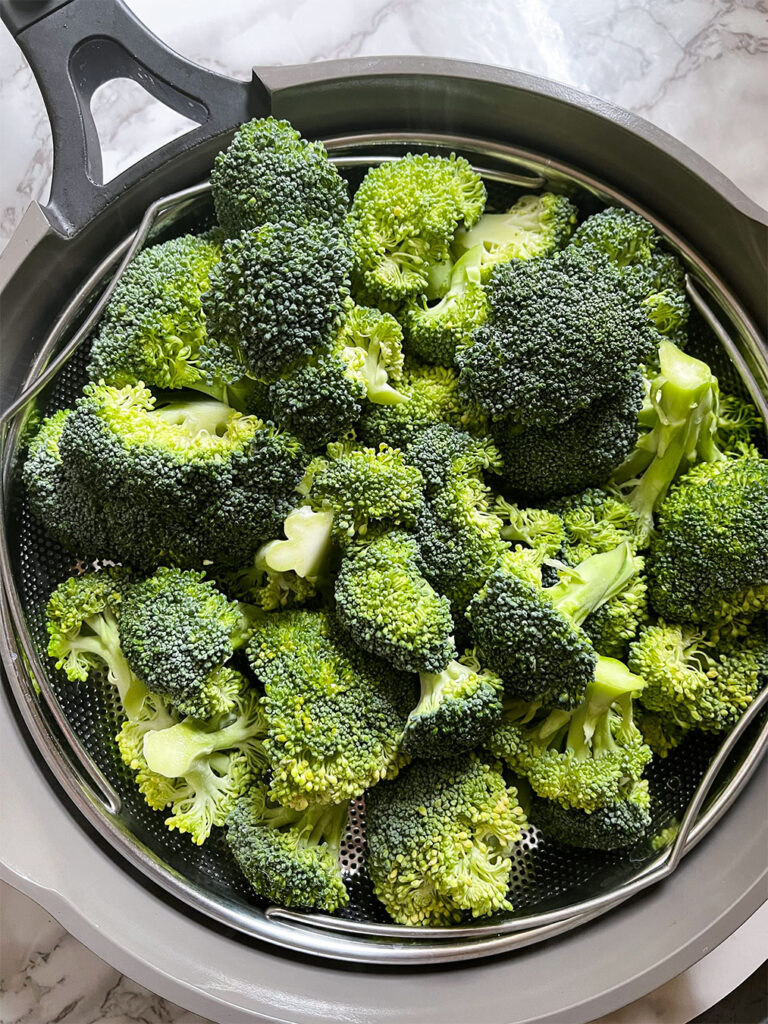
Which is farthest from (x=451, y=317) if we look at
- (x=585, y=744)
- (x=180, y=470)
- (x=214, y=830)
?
(x=214, y=830)

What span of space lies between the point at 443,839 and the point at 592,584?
483 mm

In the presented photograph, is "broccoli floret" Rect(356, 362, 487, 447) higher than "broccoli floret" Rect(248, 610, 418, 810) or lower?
higher

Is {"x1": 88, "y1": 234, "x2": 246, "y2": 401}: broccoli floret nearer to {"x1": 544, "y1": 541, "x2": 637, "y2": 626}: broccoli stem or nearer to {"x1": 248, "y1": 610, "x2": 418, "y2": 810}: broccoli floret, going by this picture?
{"x1": 248, "y1": 610, "x2": 418, "y2": 810}: broccoli floret

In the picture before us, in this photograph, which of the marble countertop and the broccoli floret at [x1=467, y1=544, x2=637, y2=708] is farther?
the marble countertop

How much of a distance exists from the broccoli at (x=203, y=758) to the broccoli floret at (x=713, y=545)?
734 mm

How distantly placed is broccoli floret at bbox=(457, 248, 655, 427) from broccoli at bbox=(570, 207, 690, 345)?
0.08 m

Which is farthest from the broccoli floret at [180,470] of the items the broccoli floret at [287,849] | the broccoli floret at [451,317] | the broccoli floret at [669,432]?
the broccoli floret at [669,432]

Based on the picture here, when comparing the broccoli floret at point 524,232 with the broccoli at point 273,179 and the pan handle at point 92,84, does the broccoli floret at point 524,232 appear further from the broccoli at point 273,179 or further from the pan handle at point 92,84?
the pan handle at point 92,84

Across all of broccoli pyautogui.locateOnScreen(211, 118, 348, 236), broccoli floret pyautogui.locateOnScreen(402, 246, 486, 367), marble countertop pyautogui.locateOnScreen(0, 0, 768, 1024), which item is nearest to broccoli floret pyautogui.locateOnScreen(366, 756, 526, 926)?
broccoli floret pyautogui.locateOnScreen(402, 246, 486, 367)

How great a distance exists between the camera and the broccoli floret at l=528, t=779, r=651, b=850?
1.38 metres

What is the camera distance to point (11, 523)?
1443mm

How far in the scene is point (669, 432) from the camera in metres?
1.40

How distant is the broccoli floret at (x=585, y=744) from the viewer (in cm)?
135

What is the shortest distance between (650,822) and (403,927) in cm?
47
